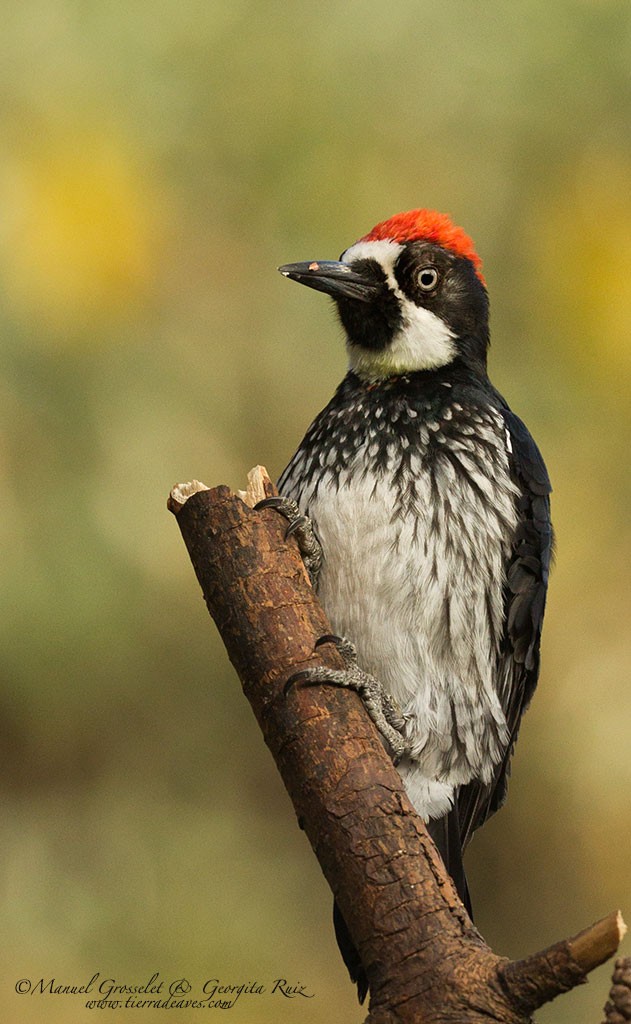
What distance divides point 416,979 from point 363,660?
119 cm

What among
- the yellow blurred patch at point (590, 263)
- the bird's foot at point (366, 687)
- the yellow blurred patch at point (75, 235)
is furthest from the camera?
the yellow blurred patch at point (590, 263)

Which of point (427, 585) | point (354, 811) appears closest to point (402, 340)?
point (427, 585)

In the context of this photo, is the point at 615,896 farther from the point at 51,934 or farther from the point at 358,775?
the point at 358,775

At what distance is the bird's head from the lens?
3803 mm

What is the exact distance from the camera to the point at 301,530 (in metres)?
3.27

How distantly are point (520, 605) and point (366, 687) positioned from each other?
849mm

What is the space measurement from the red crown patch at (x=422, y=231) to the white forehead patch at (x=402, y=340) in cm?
4

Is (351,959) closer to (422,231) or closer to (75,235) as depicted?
→ (422,231)

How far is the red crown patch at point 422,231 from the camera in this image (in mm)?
3848

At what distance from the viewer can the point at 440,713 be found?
3.58m

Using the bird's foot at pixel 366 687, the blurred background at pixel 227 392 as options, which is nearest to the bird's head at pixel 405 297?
the bird's foot at pixel 366 687

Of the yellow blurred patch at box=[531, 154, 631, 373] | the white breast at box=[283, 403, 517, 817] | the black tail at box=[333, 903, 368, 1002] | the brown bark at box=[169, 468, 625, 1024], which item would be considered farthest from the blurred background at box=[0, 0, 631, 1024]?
the brown bark at box=[169, 468, 625, 1024]

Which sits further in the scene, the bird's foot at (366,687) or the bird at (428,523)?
the bird at (428,523)

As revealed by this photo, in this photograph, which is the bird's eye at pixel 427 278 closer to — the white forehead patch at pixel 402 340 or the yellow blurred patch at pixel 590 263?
the white forehead patch at pixel 402 340
